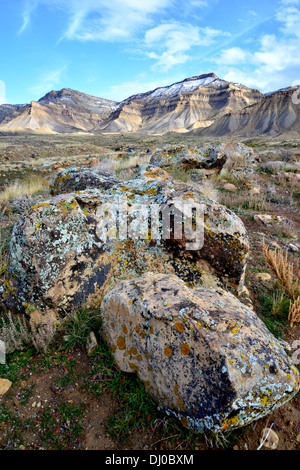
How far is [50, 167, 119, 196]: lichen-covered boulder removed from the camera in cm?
420

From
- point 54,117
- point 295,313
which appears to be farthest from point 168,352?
point 54,117

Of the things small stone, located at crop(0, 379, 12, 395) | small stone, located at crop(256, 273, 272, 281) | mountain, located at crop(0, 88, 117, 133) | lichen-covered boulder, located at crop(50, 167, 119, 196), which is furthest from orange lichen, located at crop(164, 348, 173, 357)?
mountain, located at crop(0, 88, 117, 133)

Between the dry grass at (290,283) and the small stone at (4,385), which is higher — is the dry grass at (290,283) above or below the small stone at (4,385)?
above

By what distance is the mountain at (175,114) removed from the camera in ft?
299

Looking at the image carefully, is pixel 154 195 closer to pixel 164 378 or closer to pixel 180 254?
pixel 180 254

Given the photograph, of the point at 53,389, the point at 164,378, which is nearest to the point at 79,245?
the point at 53,389

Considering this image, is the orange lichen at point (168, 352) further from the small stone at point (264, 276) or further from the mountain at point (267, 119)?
the mountain at point (267, 119)

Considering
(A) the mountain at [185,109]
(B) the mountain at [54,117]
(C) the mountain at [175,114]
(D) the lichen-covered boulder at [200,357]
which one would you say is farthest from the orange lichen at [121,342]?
(B) the mountain at [54,117]

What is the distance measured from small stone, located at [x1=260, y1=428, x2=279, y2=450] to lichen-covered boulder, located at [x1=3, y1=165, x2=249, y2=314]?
5.12 feet

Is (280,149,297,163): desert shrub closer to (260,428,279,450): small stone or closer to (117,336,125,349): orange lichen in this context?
(260,428,279,450): small stone

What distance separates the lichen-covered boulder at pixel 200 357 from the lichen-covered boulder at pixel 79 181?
252cm

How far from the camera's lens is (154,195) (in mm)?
3430

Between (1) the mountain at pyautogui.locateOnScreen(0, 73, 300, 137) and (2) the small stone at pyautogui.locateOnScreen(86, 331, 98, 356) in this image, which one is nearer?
(2) the small stone at pyautogui.locateOnScreen(86, 331, 98, 356)
